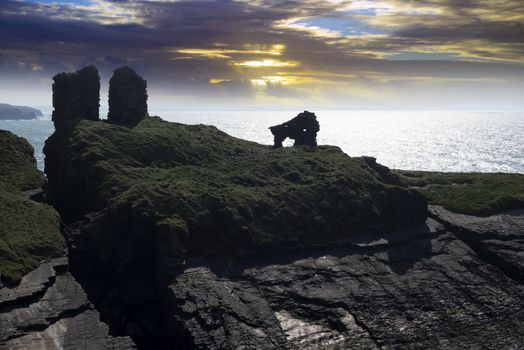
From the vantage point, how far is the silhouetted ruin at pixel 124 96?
319 ft

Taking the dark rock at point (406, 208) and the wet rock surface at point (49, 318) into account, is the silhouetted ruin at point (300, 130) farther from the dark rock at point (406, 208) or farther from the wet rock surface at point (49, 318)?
the wet rock surface at point (49, 318)

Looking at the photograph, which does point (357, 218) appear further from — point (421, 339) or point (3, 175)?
point (3, 175)

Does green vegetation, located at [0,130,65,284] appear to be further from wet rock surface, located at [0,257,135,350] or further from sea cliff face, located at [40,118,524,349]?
sea cliff face, located at [40,118,524,349]

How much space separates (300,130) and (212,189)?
142 ft

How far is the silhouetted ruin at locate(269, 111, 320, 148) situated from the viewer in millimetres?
105625

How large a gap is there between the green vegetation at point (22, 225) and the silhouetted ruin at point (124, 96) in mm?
22184

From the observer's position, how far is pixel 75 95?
301ft

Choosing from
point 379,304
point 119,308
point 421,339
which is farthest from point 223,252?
point 421,339

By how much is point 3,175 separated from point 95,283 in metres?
29.3

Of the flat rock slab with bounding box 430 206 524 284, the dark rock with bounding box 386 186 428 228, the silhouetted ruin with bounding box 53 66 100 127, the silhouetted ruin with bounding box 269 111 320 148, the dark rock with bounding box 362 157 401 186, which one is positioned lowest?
the flat rock slab with bounding box 430 206 524 284

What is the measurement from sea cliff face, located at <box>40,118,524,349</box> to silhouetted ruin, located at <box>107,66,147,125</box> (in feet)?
41.8

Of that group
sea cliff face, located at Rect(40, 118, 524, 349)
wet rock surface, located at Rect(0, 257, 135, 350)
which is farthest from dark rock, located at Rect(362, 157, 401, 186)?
wet rock surface, located at Rect(0, 257, 135, 350)

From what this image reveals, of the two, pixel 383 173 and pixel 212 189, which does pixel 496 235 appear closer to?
pixel 383 173

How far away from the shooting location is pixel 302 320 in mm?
49562
